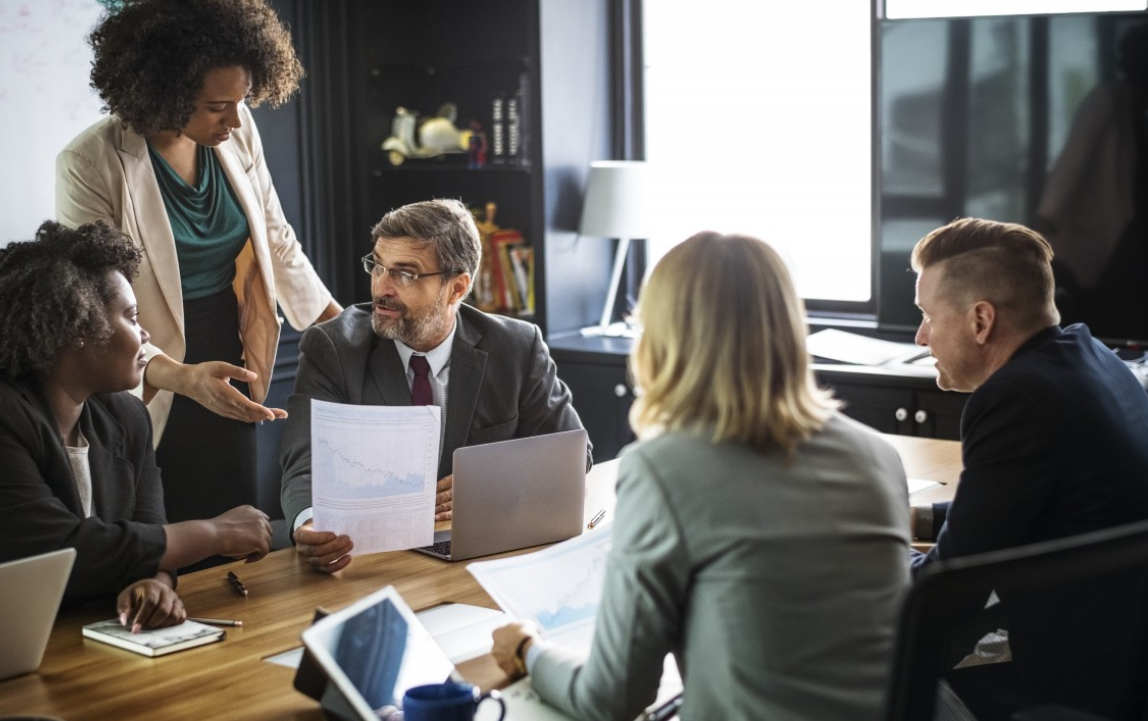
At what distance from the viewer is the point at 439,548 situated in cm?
221

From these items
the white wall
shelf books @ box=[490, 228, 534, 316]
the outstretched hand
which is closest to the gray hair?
the outstretched hand

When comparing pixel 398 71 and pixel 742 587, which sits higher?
pixel 398 71

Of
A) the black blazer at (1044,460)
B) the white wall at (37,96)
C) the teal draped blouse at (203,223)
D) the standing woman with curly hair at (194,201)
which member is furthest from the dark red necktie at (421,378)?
the white wall at (37,96)

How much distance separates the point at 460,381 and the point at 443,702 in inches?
50.0

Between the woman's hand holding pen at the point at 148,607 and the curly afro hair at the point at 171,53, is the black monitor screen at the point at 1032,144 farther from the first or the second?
the woman's hand holding pen at the point at 148,607

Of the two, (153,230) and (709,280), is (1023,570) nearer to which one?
(709,280)

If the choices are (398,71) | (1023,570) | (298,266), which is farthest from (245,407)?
(398,71)

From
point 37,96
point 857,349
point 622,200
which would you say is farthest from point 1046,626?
point 37,96

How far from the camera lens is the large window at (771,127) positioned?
432 cm

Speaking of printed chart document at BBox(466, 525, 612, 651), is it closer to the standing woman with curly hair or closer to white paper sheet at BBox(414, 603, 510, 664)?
white paper sheet at BBox(414, 603, 510, 664)

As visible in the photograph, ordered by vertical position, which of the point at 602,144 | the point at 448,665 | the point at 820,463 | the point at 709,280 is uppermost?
the point at 602,144

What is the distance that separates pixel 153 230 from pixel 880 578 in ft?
7.02

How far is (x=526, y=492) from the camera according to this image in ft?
7.15

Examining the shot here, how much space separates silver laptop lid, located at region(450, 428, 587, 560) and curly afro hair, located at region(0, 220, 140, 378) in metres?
0.63
